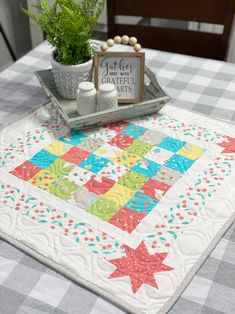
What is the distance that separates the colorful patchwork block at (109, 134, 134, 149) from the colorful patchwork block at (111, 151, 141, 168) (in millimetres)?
37

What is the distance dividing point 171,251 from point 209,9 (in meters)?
1.23

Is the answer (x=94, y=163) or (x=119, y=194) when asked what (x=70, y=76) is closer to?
(x=94, y=163)

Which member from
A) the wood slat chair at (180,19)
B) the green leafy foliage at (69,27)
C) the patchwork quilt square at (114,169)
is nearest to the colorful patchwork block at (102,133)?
the patchwork quilt square at (114,169)

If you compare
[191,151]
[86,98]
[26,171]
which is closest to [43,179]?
[26,171]

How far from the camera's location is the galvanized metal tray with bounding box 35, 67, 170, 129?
45.3 inches

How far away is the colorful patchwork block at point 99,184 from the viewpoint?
3.18ft

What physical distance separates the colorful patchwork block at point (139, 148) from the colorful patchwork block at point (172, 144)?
3cm

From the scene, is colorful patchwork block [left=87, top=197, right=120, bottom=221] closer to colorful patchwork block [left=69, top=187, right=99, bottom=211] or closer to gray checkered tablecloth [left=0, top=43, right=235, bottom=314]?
colorful patchwork block [left=69, top=187, right=99, bottom=211]

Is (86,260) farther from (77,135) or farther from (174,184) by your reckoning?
(77,135)

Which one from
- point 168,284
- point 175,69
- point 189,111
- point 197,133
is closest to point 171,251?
point 168,284

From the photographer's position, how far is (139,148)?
3.62ft

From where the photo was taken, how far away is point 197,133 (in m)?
1.16

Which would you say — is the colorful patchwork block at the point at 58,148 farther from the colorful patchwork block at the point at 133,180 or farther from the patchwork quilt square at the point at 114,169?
the colorful patchwork block at the point at 133,180

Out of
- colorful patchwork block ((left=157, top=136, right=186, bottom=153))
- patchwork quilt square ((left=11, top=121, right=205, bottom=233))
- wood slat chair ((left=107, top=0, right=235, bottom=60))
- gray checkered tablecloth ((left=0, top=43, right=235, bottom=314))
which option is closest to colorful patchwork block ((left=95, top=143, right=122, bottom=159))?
patchwork quilt square ((left=11, top=121, right=205, bottom=233))
